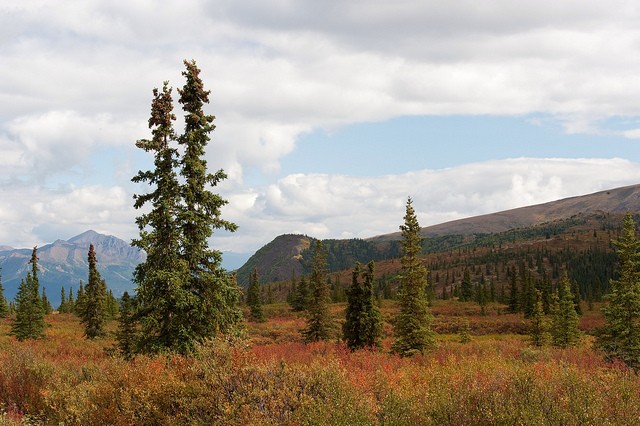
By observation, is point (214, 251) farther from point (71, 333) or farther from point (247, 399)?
point (71, 333)

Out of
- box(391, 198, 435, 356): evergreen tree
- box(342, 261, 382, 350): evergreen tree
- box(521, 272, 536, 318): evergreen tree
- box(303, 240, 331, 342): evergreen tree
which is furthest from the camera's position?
box(521, 272, 536, 318): evergreen tree

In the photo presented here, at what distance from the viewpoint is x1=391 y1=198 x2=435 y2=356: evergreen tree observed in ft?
98.9

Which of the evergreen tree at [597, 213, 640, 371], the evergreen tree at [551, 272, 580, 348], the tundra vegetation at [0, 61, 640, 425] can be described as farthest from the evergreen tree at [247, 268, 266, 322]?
the evergreen tree at [597, 213, 640, 371]

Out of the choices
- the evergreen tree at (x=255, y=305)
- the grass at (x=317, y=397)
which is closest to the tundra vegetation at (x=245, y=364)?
the grass at (x=317, y=397)

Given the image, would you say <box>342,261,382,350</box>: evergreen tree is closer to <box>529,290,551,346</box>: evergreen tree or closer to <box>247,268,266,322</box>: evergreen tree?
<box>529,290,551,346</box>: evergreen tree

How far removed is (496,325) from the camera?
230ft

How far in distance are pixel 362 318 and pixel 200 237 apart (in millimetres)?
19359

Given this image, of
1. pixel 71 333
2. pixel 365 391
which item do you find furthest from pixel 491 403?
pixel 71 333

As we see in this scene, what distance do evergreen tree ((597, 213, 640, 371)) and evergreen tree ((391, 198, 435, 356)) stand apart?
10222 mm

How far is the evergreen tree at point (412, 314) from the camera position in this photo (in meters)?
30.1

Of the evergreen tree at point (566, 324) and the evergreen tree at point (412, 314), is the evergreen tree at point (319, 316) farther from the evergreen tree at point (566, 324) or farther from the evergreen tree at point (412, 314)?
the evergreen tree at point (566, 324)

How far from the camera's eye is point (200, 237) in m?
19.1

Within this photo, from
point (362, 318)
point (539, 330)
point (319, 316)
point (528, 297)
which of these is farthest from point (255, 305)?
point (528, 297)

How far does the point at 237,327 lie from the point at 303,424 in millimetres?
13084
